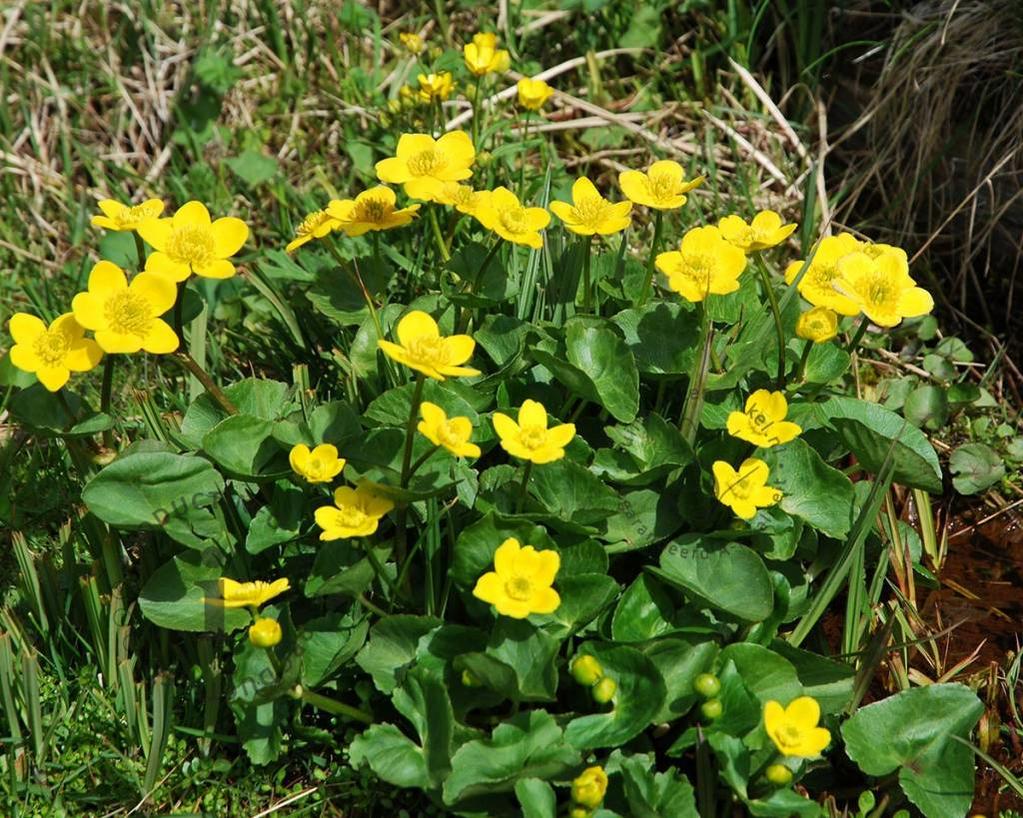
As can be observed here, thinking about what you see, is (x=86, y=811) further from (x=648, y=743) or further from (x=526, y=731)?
(x=648, y=743)

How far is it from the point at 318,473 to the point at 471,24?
8.25 feet

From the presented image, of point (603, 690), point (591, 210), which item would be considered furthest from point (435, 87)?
point (603, 690)

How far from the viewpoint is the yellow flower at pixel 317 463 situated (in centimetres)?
189

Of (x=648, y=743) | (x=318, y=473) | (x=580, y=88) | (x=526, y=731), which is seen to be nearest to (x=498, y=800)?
(x=526, y=731)

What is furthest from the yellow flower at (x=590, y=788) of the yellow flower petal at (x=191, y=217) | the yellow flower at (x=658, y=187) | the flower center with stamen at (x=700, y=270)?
the yellow flower petal at (x=191, y=217)

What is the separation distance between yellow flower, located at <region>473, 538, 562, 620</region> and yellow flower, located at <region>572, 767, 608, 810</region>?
0.26 m

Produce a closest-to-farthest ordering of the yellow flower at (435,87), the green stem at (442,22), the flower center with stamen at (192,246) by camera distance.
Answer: the flower center with stamen at (192,246), the yellow flower at (435,87), the green stem at (442,22)

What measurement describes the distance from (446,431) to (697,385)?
56cm

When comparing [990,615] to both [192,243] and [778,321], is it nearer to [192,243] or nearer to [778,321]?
[778,321]

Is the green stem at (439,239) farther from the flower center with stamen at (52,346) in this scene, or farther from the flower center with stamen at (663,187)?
the flower center with stamen at (52,346)

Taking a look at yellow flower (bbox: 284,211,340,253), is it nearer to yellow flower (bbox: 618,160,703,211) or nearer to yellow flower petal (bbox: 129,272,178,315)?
yellow flower petal (bbox: 129,272,178,315)

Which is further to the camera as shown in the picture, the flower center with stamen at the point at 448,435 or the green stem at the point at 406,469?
the green stem at the point at 406,469

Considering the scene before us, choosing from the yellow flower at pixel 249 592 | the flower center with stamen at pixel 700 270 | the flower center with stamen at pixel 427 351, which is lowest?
the yellow flower at pixel 249 592

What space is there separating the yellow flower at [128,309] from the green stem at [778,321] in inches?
41.0
